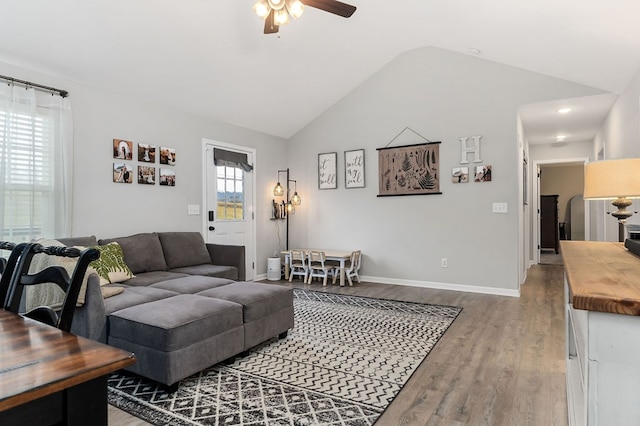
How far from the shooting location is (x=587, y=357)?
97 centimetres

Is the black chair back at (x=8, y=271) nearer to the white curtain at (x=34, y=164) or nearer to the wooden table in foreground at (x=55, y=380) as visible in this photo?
the wooden table in foreground at (x=55, y=380)

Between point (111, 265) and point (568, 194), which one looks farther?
point (568, 194)

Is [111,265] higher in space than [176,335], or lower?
higher

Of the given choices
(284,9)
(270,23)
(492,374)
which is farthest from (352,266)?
(284,9)

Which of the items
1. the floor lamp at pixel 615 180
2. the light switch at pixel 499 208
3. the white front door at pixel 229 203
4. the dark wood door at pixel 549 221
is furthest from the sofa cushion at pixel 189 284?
the dark wood door at pixel 549 221

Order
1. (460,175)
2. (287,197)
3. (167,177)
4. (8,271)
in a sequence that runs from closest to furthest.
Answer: (8,271) < (167,177) < (460,175) < (287,197)

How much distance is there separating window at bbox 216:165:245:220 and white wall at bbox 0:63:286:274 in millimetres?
364

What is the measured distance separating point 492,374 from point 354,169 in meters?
3.86

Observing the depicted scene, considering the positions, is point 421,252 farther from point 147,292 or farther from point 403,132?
point 147,292

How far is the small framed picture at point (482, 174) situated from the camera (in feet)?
15.9

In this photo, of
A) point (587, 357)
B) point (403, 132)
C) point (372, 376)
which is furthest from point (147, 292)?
point (403, 132)

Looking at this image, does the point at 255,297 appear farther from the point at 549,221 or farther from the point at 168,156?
the point at 549,221

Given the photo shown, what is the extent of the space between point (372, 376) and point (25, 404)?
2054mm

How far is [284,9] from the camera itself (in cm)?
262
